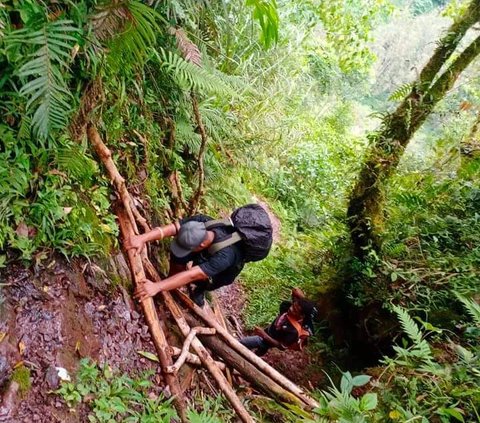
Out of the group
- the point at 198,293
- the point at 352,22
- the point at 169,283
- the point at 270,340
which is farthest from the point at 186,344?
the point at 352,22

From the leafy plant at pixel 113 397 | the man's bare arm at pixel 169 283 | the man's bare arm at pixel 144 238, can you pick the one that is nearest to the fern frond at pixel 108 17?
the man's bare arm at pixel 144 238

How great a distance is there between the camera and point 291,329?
14.9ft

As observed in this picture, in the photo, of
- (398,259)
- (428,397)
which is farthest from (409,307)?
(428,397)

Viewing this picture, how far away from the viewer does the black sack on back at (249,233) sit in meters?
3.41

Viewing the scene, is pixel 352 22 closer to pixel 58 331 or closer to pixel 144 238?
pixel 144 238

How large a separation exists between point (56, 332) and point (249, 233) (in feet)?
5.16

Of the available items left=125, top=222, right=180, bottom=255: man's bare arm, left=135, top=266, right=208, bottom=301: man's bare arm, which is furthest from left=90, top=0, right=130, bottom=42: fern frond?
Answer: left=135, top=266, right=208, bottom=301: man's bare arm

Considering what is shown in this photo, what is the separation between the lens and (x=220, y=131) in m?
5.46

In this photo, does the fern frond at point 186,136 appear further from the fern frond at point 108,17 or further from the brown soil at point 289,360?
the brown soil at point 289,360

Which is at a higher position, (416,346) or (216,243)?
(416,346)

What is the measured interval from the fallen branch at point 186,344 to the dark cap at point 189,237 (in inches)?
23.7

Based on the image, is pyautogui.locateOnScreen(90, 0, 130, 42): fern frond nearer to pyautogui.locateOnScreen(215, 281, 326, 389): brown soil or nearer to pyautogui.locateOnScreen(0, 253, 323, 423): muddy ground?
pyautogui.locateOnScreen(0, 253, 323, 423): muddy ground

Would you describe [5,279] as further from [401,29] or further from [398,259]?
[401,29]

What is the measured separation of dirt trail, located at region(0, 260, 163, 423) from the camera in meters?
2.18
